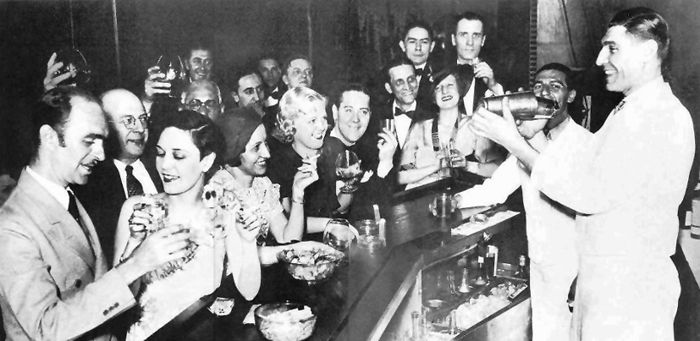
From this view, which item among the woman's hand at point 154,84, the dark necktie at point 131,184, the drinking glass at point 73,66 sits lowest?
the dark necktie at point 131,184

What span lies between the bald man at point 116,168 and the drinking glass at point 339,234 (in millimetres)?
806

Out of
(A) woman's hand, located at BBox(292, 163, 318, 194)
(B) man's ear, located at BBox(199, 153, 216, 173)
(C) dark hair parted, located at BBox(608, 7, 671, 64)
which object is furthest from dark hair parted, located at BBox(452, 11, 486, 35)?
(B) man's ear, located at BBox(199, 153, 216, 173)

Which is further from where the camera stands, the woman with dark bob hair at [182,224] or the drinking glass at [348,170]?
the drinking glass at [348,170]

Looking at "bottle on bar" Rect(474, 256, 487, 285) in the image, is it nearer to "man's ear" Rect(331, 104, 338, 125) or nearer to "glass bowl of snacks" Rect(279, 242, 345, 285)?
"glass bowl of snacks" Rect(279, 242, 345, 285)

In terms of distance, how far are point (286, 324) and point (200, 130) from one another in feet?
2.44

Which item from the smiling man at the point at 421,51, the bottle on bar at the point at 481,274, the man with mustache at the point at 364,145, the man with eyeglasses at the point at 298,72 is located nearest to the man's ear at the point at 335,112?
the man with mustache at the point at 364,145

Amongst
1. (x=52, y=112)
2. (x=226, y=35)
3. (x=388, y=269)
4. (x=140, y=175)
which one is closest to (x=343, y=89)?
(x=226, y=35)

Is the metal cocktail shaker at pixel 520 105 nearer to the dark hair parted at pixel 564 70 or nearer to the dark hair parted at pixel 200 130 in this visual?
the dark hair parted at pixel 564 70

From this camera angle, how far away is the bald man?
1.91 m

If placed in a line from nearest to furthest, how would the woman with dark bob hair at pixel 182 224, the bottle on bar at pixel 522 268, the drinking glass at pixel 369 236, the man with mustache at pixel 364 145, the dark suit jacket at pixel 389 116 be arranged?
the woman with dark bob hair at pixel 182 224 < the drinking glass at pixel 369 236 < the man with mustache at pixel 364 145 < the dark suit jacket at pixel 389 116 < the bottle on bar at pixel 522 268

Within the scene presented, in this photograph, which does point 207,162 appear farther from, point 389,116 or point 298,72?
point 389,116

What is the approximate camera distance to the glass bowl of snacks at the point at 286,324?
1.90 metres

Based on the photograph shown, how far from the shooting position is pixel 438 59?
2.70 m

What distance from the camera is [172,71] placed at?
2.04 metres
